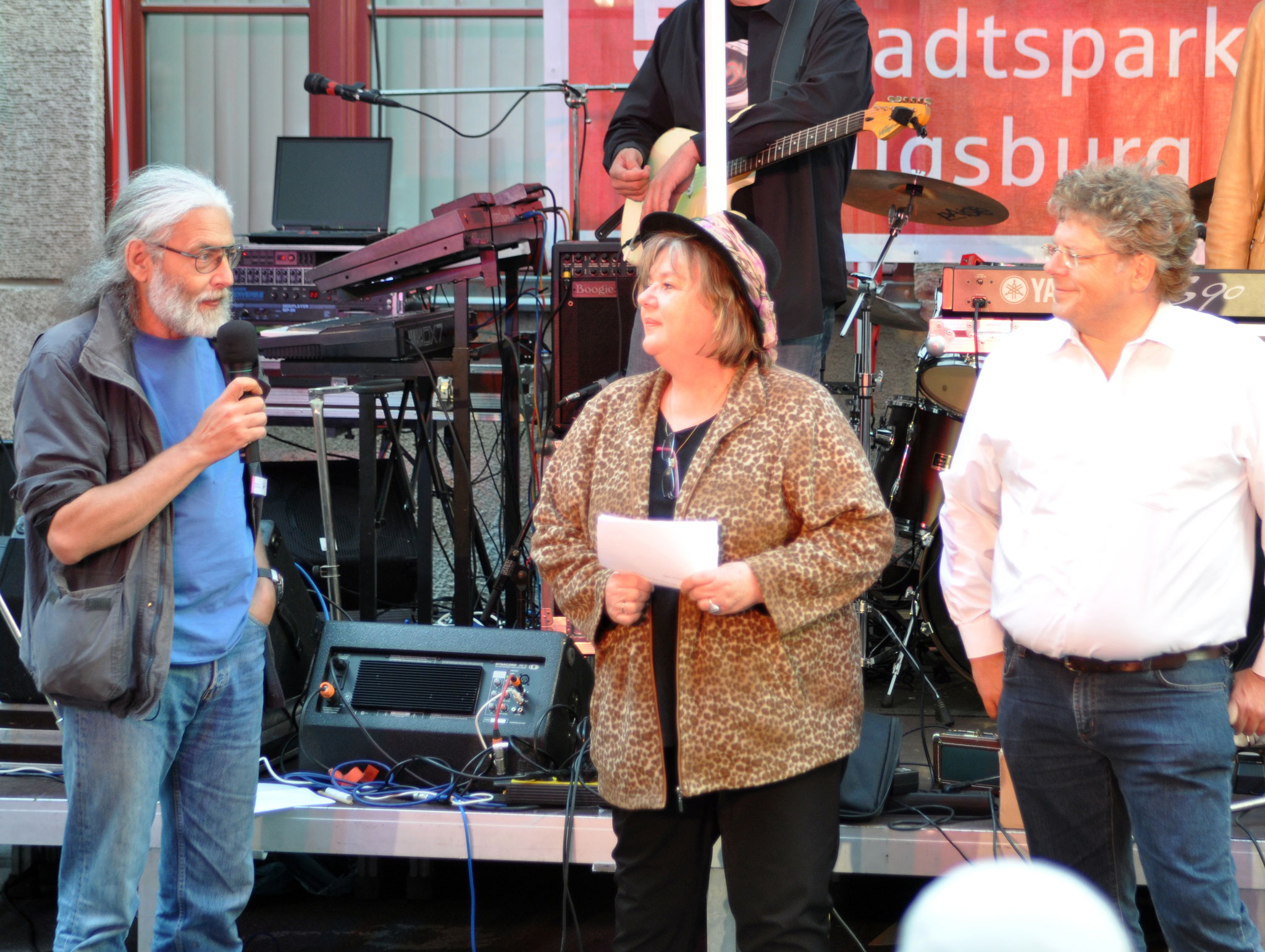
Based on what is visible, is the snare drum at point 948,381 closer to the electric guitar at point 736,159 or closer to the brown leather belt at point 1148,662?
the electric guitar at point 736,159

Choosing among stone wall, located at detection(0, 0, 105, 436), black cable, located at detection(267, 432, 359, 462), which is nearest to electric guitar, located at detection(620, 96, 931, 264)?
black cable, located at detection(267, 432, 359, 462)

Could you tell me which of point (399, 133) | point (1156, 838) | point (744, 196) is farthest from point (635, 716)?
point (399, 133)

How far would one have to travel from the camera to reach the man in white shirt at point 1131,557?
6.58ft

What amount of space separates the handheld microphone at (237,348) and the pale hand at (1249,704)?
6.07ft

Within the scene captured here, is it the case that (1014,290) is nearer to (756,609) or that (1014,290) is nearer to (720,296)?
(720,296)

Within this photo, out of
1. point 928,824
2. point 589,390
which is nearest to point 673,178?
point 589,390

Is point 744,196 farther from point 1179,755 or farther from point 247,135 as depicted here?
point 247,135

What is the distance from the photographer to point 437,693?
3221 millimetres

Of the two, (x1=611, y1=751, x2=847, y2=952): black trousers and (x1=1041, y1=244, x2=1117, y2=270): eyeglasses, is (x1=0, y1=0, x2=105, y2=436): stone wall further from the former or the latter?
(x1=1041, y1=244, x2=1117, y2=270): eyeglasses

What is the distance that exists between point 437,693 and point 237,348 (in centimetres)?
123

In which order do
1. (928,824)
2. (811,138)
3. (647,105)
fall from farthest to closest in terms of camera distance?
1. (647,105)
2. (811,138)
3. (928,824)

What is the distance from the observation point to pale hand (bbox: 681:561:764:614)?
1942 mm

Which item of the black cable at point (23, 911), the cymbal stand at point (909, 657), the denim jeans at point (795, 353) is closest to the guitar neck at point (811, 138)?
the denim jeans at point (795, 353)

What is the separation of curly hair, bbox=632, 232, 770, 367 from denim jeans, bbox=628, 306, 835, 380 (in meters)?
0.93
